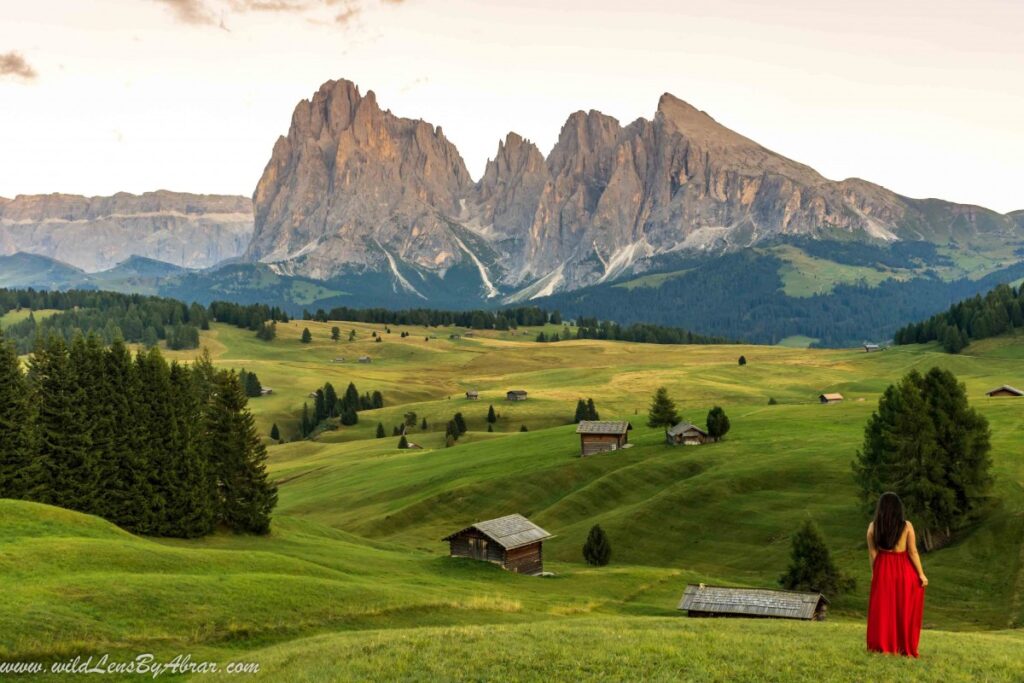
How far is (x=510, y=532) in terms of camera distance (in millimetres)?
66438

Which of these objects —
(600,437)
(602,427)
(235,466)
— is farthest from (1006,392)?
(235,466)

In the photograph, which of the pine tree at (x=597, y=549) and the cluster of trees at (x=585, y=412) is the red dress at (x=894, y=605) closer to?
the pine tree at (x=597, y=549)

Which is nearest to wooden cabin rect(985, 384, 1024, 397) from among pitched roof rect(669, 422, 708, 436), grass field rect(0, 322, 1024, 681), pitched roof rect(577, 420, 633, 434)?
grass field rect(0, 322, 1024, 681)

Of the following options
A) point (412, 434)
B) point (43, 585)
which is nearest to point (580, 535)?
point (43, 585)

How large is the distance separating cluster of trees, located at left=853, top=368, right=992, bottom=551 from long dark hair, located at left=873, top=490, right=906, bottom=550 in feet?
167

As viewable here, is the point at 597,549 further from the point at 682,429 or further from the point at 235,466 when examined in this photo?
the point at 682,429

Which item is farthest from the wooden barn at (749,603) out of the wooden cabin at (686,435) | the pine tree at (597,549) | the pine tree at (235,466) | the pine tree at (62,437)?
the wooden cabin at (686,435)

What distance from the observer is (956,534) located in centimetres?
6706

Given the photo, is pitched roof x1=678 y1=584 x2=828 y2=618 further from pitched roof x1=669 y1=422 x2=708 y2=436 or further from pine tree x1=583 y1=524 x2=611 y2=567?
pitched roof x1=669 y1=422 x2=708 y2=436

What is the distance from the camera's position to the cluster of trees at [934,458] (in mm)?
66625

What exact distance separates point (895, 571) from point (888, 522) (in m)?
1.24

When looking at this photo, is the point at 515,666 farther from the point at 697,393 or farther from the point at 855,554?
the point at 697,393

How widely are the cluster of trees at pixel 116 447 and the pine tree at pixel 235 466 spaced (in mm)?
84

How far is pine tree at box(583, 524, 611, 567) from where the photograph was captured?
71812 millimetres
